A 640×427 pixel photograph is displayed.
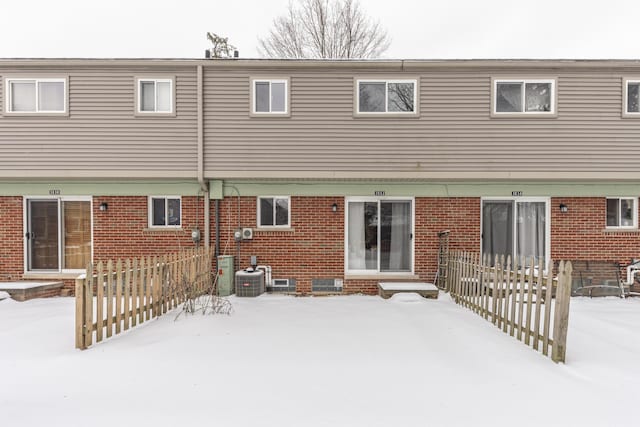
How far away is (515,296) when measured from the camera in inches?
234

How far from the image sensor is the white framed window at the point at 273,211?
32.5ft

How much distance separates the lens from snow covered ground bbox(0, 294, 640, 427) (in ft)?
12.0

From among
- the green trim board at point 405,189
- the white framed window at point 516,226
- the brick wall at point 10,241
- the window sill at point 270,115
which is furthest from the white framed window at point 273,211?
the brick wall at point 10,241

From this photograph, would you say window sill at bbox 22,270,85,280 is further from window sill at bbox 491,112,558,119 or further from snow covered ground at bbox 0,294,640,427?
window sill at bbox 491,112,558,119

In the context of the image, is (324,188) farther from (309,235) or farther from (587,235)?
(587,235)

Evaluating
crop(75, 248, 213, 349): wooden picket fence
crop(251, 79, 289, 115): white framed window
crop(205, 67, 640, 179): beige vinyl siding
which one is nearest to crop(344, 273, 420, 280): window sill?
crop(205, 67, 640, 179): beige vinyl siding

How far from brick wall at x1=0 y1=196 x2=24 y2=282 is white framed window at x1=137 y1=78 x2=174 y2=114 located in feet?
14.0

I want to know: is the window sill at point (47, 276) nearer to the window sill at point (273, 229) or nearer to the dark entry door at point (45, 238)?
the dark entry door at point (45, 238)

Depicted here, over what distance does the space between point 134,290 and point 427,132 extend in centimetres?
755

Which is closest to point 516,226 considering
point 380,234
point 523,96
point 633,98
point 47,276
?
point 523,96

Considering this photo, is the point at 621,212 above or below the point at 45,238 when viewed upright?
above

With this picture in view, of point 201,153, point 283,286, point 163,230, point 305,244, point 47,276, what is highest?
point 201,153

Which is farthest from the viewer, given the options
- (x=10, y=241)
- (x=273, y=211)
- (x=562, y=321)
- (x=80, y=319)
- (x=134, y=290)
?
(x=273, y=211)

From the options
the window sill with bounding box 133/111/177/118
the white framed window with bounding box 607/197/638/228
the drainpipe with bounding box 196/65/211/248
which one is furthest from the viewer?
the white framed window with bounding box 607/197/638/228
